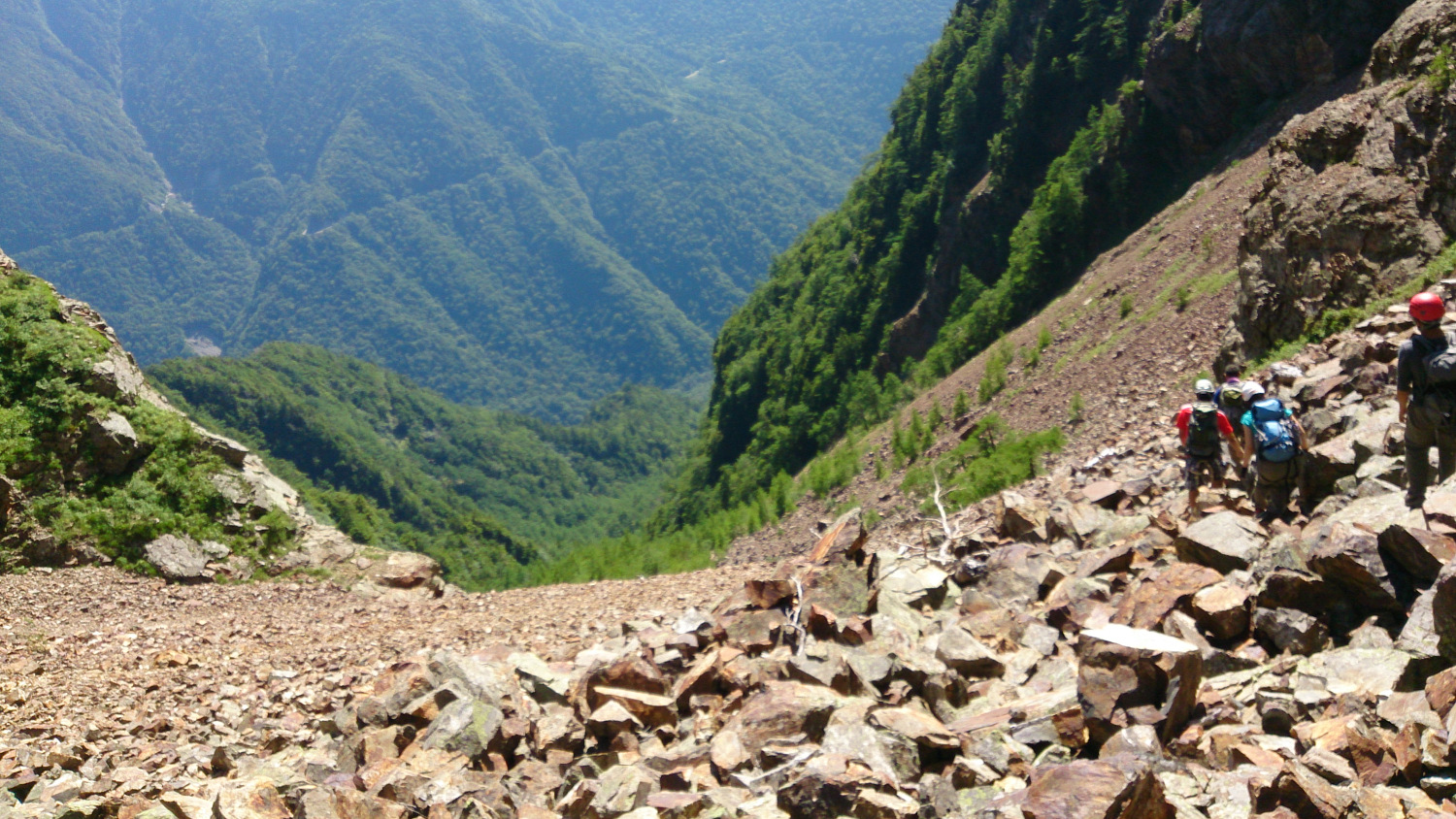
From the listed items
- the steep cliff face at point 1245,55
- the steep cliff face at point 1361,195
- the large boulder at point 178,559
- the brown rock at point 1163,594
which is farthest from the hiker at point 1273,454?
the steep cliff face at point 1245,55

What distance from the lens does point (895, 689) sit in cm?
728

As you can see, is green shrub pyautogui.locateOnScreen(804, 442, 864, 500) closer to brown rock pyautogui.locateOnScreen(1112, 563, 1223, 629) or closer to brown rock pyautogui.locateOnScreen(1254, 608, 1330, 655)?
brown rock pyautogui.locateOnScreen(1112, 563, 1223, 629)

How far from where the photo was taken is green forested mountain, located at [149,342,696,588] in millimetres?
80875

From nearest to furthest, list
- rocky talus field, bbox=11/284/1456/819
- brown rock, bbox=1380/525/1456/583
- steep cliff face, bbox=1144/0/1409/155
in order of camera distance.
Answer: rocky talus field, bbox=11/284/1456/819, brown rock, bbox=1380/525/1456/583, steep cliff face, bbox=1144/0/1409/155

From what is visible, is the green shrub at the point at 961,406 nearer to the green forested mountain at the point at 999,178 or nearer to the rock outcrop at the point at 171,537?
the green forested mountain at the point at 999,178

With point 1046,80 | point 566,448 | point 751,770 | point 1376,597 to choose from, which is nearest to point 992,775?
point 751,770

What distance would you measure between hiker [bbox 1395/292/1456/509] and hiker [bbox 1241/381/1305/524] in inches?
42.1

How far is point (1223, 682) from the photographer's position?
242 inches

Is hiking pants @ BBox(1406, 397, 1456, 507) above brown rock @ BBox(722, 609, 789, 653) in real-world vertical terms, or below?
above

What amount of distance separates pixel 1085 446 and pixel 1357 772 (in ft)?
42.1

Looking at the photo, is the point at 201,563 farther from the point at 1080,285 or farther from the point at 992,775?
the point at 1080,285

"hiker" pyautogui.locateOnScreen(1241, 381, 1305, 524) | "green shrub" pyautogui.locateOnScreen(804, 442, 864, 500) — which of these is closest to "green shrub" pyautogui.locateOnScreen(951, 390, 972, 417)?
"green shrub" pyautogui.locateOnScreen(804, 442, 864, 500)

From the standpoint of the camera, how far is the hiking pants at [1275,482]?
8.63 metres

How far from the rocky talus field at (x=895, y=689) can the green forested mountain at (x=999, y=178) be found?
69.3 ft
